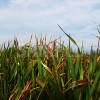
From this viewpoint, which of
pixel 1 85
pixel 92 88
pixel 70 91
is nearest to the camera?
pixel 92 88

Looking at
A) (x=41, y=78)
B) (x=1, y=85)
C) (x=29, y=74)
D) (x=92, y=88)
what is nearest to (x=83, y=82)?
(x=92, y=88)

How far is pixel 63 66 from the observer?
2537mm

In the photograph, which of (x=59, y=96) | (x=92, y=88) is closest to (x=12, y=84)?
(x=59, y=96)

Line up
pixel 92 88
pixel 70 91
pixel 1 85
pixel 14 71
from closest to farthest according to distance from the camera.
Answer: pixel 92 88 → pixel 70 91 → pixel 1 85 → pixel 14 71

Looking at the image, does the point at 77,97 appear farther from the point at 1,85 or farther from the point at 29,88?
the point at 1,85

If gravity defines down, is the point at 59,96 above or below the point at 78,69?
below

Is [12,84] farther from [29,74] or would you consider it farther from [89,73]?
[89,73]

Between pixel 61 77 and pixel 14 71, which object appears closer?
pixel 61 77

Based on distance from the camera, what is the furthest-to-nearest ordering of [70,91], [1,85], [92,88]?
[1,85] → [70,91] → [92,88]

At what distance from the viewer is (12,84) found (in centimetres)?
264

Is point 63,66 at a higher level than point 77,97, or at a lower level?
higher

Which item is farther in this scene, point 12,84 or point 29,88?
point 12,84

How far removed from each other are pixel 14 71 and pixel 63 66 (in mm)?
500

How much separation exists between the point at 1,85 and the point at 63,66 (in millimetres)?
583
